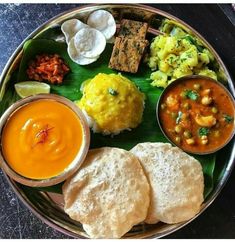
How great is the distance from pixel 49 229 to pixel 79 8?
1.72m

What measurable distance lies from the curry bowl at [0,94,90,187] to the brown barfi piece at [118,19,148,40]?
0.78 m

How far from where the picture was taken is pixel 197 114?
403 centimetres

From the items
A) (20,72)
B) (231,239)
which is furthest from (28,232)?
(231,239)

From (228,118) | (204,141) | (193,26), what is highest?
(193,26)

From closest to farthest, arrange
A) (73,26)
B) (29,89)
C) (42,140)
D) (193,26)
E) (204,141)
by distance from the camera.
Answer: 1. (42,140)
2. (204,141)
3. (29,89)
4. (73,26)
5. (193,26)

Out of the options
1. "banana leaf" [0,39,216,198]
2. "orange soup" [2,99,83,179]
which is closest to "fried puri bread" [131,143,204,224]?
"banana leaf" [0,39,216,198]

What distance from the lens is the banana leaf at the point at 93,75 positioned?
164 inches

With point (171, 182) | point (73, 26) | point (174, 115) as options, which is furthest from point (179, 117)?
point (73, 26)

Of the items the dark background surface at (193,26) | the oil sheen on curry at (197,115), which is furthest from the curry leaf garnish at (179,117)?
the dark background surface at (193,26)

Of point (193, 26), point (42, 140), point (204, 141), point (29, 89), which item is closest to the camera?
point (42, 140)

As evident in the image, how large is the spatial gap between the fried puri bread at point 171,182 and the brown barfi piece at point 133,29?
91 centimetres

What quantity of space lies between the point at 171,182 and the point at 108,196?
454mm

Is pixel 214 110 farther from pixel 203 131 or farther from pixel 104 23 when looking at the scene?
pixel 104 23

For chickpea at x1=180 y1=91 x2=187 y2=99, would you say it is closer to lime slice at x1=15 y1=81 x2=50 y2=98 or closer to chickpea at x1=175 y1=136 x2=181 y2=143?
chickpea at x1=175 y1=136 x2=181 y2=143
